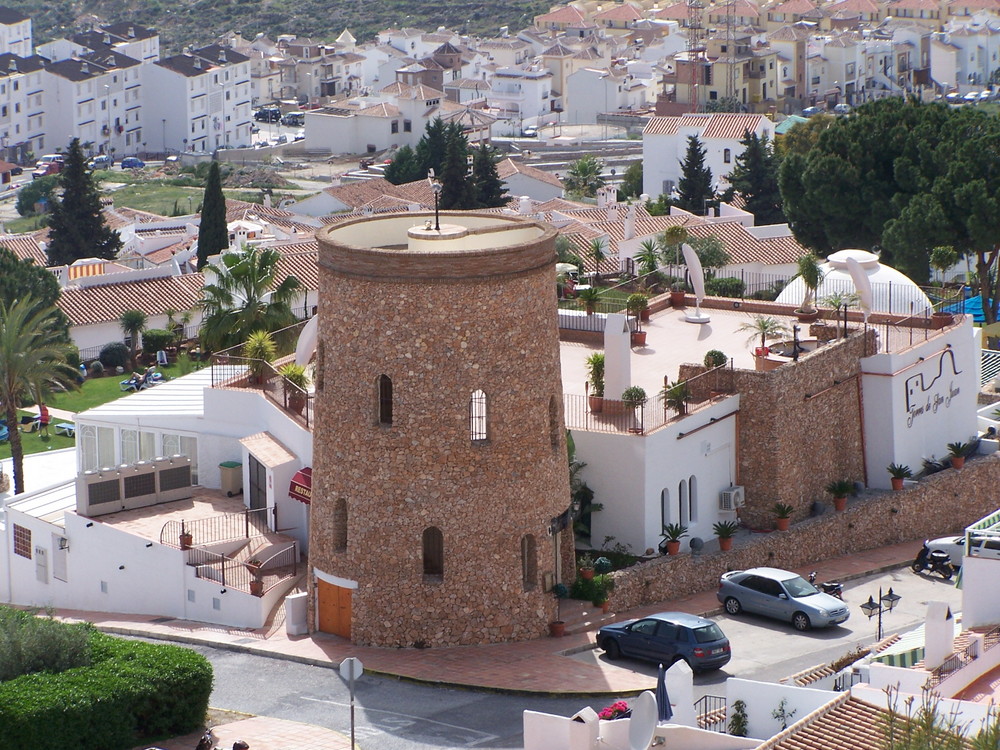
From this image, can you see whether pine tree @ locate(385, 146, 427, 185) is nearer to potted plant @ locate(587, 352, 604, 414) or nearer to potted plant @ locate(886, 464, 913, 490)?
potted plant @ locate(886, 464, 913, 490)

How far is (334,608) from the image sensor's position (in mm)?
38938

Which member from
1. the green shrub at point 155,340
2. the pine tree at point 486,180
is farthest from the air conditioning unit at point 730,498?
the pine tree at point 486,180

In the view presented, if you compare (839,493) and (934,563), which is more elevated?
(839,493)

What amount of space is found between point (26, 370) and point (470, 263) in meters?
21.9

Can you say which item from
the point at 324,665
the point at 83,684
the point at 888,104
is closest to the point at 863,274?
the point at 324,665

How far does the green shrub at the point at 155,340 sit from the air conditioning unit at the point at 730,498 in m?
38.3

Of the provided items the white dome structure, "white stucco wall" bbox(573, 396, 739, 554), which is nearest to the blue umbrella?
"white stucco wall" bbox(573, 396, 739, 554)

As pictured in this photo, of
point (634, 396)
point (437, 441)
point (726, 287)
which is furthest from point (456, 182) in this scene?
point (437, 441)

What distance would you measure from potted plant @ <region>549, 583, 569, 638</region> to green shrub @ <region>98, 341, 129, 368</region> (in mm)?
41292

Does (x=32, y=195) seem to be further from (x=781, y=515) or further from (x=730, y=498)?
(x=781, y=515)

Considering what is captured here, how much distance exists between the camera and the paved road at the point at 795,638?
122 feet

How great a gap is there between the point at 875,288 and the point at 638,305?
7998 mm

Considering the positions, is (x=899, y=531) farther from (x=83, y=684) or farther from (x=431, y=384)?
(x=83, y=684)

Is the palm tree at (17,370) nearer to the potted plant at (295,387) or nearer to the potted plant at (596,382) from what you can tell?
the potted plant at (295,387)
